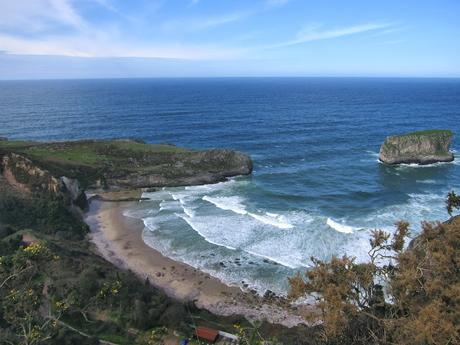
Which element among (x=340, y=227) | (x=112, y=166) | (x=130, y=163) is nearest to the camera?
(x=340, y=227)

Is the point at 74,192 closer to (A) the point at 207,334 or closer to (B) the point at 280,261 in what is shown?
(B) the point at 280,261

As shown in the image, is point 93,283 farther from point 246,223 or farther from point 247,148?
point 247,148

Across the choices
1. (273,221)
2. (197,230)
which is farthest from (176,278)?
(273,221)

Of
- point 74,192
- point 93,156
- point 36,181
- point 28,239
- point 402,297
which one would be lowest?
point 28,239

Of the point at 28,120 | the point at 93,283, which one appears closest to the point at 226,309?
the point at 93,283

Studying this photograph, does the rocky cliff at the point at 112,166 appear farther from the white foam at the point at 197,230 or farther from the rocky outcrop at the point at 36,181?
the white foam at the point at 197,230
